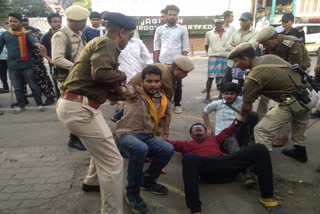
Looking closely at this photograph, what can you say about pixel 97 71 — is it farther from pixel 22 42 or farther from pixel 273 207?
pixel 22 42

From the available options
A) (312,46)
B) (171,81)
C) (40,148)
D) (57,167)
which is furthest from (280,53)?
(312,46)

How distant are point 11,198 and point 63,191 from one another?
480 millimetres

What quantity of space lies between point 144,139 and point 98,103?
66 centimetres

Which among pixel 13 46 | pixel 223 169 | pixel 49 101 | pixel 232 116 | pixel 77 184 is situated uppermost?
pixel 13 46

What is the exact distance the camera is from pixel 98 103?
247 cm

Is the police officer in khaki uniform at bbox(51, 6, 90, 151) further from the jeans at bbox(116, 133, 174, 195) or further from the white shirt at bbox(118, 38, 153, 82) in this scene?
the jeans at bbox(116, 133, 174, 195)

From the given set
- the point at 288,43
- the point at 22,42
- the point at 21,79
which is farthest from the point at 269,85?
the point at 21,79

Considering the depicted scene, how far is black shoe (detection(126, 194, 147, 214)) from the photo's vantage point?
271 cm

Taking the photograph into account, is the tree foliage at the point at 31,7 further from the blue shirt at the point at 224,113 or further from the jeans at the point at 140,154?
the jeans at the point at 140,154

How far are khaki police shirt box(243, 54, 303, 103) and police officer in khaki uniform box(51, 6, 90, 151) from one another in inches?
76.3

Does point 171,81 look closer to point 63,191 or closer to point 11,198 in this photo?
point 63,191

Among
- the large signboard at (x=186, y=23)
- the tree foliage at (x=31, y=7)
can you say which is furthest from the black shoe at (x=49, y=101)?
the tree foliage at (x=31, y=7)

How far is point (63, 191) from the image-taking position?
3.13m

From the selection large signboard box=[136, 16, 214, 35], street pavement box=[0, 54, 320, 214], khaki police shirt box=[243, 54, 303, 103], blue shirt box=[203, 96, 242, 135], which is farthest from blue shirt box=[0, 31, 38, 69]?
large signboard box=[136, 16, 214, 35]
